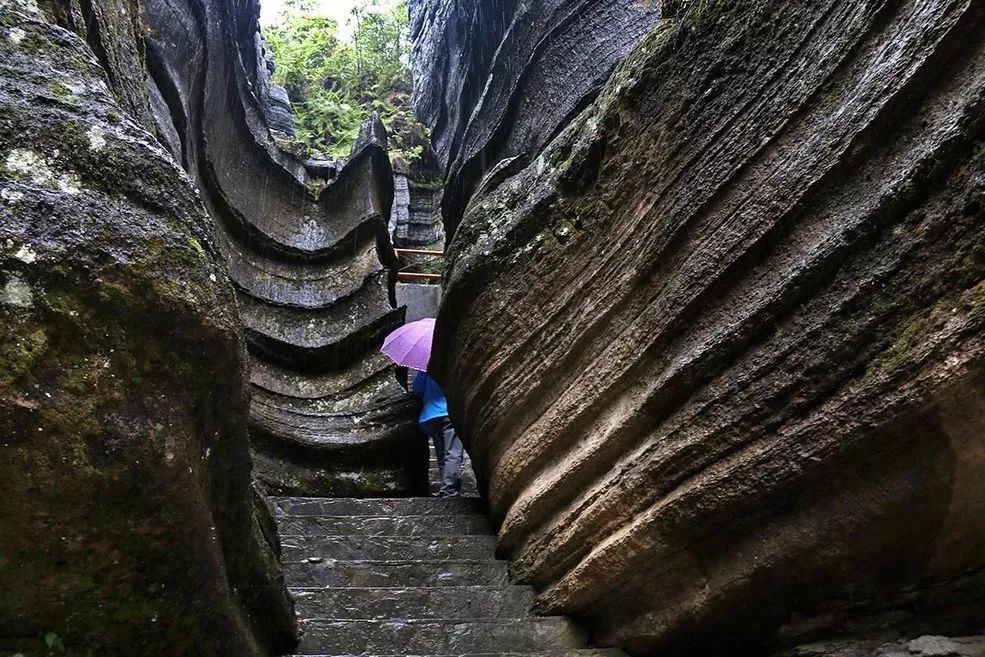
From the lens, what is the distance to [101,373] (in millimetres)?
2072

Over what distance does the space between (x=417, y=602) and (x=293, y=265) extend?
6.14m

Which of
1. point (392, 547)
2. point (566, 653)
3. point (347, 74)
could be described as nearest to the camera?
point (566, 653)

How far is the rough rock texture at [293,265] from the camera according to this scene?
Result: 22.9 ft

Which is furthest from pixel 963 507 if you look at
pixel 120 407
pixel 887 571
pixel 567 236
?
pixel 120 407

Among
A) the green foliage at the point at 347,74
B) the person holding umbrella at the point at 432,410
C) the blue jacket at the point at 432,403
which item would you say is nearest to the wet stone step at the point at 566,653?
the person holding umbrella at the point at 432,410

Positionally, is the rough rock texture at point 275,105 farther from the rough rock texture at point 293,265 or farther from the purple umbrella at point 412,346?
the purple umbrella at point 412,346

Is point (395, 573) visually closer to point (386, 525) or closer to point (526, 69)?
point (386, 525)

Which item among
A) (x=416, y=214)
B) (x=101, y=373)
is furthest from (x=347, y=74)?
(x=101, y=373)

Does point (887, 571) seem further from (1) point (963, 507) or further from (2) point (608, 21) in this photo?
(2) point (608, 21)

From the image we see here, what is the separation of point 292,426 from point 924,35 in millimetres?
5956

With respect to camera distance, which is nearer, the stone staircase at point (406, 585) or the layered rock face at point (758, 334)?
the layered rock face at point (758, 334)

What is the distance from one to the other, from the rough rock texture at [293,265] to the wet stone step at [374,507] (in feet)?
4.53

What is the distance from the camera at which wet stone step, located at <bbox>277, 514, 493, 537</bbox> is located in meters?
4.96

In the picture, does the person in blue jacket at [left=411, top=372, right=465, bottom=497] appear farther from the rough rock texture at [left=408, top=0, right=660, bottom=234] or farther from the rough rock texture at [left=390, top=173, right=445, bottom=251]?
the rough rock texture at [left=390, top=173, right=445, bottom=251]
